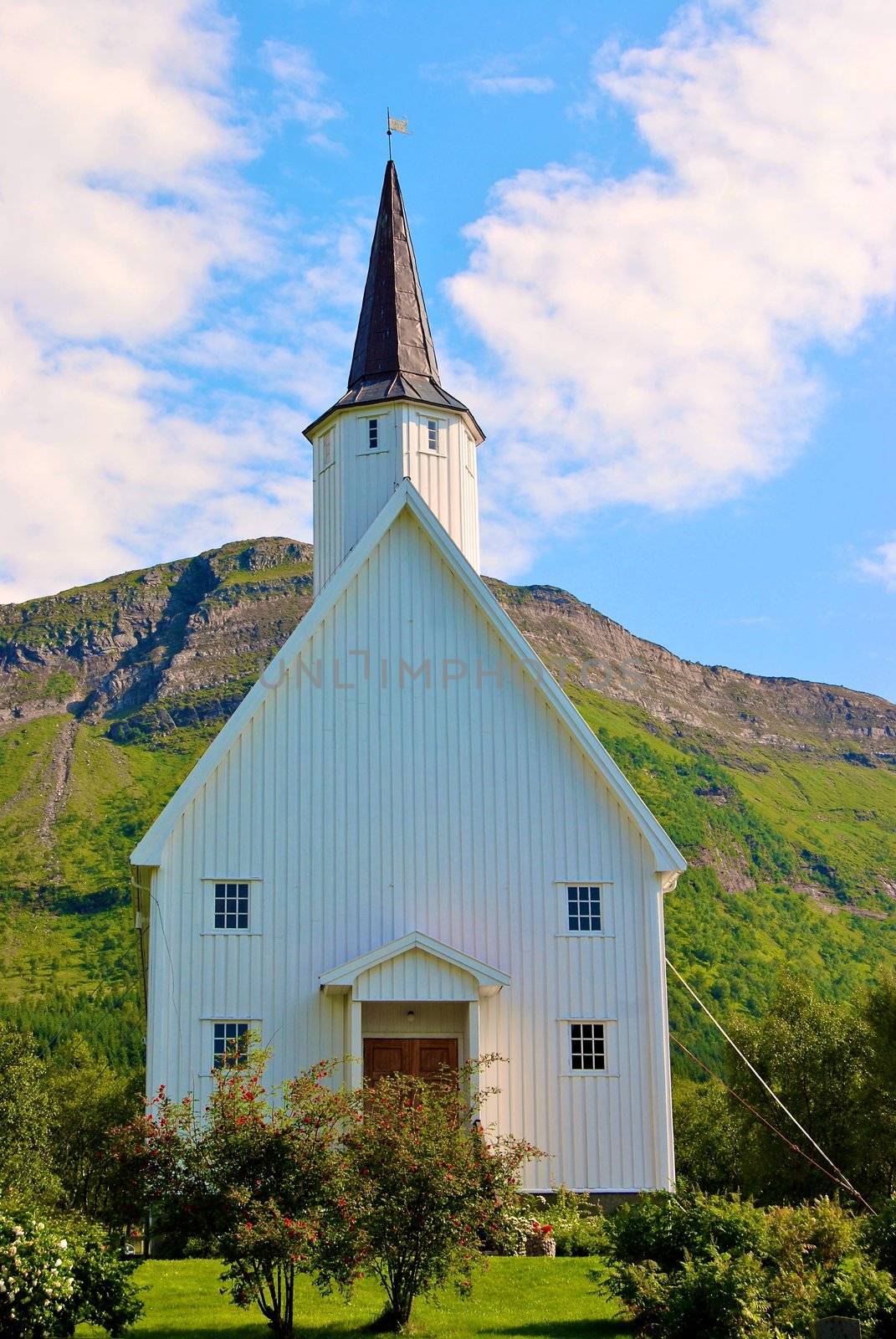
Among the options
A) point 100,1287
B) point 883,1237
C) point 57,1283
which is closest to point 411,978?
point 100,1287

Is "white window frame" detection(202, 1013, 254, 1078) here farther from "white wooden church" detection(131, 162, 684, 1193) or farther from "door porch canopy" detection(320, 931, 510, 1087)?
"door porch canopy" detection(320, 931, 510, 1087)

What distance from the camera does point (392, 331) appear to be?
2930cm

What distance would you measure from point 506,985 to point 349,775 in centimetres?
424

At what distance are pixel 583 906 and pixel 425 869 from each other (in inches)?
105

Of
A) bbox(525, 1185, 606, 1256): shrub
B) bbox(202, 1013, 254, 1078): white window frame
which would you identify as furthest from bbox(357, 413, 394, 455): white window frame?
bbox(525, 1185, 606, 1256): shrub

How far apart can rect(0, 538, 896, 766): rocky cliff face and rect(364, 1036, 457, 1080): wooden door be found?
5059 inches

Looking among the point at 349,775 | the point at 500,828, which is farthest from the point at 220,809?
the point at 500,828

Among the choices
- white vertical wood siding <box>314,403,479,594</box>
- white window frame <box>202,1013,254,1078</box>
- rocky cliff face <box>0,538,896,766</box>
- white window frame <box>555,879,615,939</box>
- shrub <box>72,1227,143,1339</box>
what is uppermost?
rocky cliff face <box>0,538,896,766</box>

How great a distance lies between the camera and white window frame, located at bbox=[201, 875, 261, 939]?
2241 centimetres

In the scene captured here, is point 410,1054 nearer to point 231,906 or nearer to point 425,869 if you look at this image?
point 425,869

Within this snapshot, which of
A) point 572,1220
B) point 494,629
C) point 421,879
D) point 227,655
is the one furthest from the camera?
point 227,655

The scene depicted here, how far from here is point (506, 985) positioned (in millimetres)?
22500

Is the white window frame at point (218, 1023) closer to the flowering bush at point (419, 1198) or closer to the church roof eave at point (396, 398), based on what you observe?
the flowering bush at point (419, 1198)

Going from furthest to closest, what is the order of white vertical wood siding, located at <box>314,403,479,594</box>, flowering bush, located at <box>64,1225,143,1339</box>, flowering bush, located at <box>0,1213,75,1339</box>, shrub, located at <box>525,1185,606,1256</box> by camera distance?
white vertical wood siding, located at <box>314,403,479,594</box> < shrub, located at <box>525,1185,606,1256</box> < flowering bush, located at <box>64,1225,143,1339</box> < flowering bush, located at <box>0,1213,75,1339</box>
